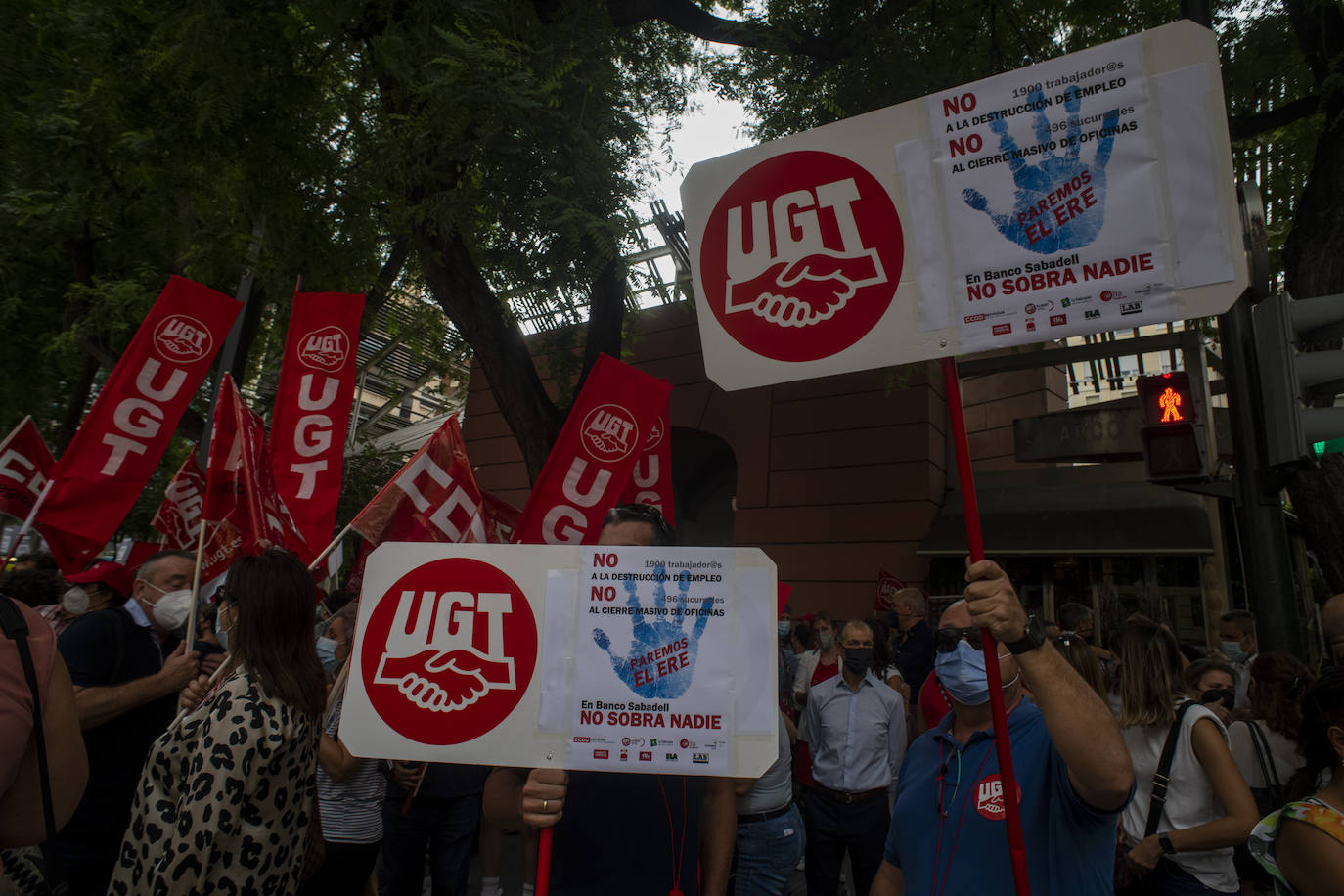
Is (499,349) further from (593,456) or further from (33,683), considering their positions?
(33,683)

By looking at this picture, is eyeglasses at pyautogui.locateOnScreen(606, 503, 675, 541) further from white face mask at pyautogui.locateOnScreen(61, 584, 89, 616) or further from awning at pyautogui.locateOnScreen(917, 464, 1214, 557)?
awning at pyautogui.locateOnScreen(917, 464, 1214, 557)

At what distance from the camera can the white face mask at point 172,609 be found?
13.3 feet

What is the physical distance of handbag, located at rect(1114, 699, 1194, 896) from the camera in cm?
340

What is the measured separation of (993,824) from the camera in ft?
7.21

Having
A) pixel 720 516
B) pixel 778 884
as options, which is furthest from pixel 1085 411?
pixel 720 516

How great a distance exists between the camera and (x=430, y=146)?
603 centimetres

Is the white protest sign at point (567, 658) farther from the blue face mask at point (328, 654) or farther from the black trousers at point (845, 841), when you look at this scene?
the blue face mask at point (328, 654)

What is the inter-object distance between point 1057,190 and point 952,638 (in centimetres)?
134

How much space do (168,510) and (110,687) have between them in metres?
4.82

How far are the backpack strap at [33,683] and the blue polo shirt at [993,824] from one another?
2.23 metres

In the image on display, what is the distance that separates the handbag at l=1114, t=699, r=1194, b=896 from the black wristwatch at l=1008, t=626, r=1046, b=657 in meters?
2.13

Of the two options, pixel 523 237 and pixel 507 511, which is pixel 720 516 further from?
pixel 523 237

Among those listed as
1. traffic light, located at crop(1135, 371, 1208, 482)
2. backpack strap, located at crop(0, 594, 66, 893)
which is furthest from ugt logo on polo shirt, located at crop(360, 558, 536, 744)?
traffic light, located at crop(1135, 371, 1208, 482)

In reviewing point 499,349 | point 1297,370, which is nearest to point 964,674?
point 1297,370
